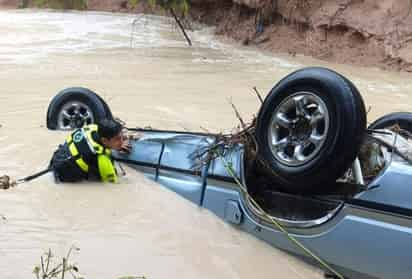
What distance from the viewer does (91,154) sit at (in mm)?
5117

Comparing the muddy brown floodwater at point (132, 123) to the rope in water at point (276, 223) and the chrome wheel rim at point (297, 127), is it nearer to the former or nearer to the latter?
the rope in water at point (276, 223)

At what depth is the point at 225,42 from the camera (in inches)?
727

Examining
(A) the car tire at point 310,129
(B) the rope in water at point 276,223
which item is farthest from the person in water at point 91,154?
(A) the car tire at point 310,129

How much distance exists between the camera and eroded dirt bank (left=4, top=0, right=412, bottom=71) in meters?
13.3

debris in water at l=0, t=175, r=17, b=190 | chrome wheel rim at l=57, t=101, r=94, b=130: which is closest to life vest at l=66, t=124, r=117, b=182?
debris in water at l=0, t=175, r=17, b=190

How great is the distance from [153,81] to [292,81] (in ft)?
26.7

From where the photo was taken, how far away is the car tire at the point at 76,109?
609 centimetres

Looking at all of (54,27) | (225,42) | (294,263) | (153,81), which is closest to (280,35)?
(225,42)

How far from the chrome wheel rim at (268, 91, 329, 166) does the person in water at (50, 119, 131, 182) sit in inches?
64.9

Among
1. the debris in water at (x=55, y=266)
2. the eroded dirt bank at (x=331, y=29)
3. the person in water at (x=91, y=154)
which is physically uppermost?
the eroded dirt bank at (x=331, y=29)

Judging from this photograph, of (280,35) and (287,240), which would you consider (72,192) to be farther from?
(280,35)

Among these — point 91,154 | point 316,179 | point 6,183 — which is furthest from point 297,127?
point 6,183

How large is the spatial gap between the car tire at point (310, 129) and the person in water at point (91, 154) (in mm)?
1559

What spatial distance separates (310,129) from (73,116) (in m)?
3.39
